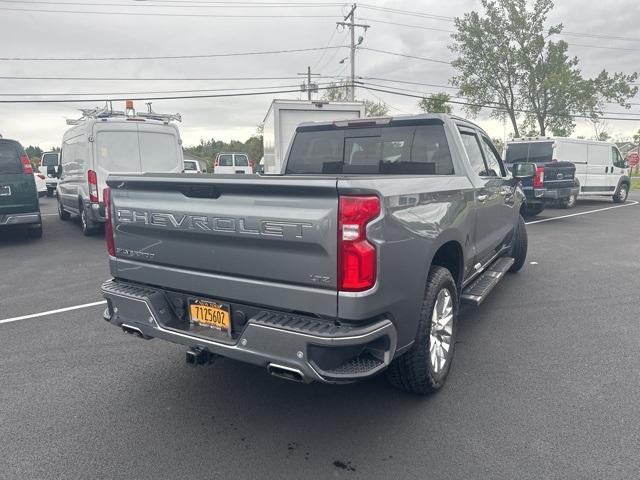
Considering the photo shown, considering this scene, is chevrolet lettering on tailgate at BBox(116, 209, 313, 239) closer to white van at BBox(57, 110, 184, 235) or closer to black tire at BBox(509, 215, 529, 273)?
black tire at BBox(509, 215, 529, 273)

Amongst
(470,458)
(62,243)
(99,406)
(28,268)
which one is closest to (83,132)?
(62,243)

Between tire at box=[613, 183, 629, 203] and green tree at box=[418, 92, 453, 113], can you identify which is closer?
tire at box=[613, 183, 629, 203]

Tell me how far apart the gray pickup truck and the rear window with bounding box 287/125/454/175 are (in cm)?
32

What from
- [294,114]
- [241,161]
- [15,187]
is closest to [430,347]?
[15,187]

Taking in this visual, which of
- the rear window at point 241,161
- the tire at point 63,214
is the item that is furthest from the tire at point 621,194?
the tire at point 63,214

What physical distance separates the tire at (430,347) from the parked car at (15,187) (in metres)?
8.53

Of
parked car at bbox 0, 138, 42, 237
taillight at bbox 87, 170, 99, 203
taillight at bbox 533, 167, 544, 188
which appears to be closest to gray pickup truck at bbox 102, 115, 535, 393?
taillight at bbox 87, 170, 99, 203

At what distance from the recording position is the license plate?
8.99 ft

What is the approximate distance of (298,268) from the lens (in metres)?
2.45

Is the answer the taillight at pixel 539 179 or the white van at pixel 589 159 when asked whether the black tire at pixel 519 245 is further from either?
the white van at pixel 589 159

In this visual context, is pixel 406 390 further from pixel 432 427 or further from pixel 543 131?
pixel 543 131

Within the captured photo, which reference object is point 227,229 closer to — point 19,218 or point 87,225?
point 19,218

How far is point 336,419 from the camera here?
9.95 feet

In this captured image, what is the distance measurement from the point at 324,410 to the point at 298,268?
47.5 inches
